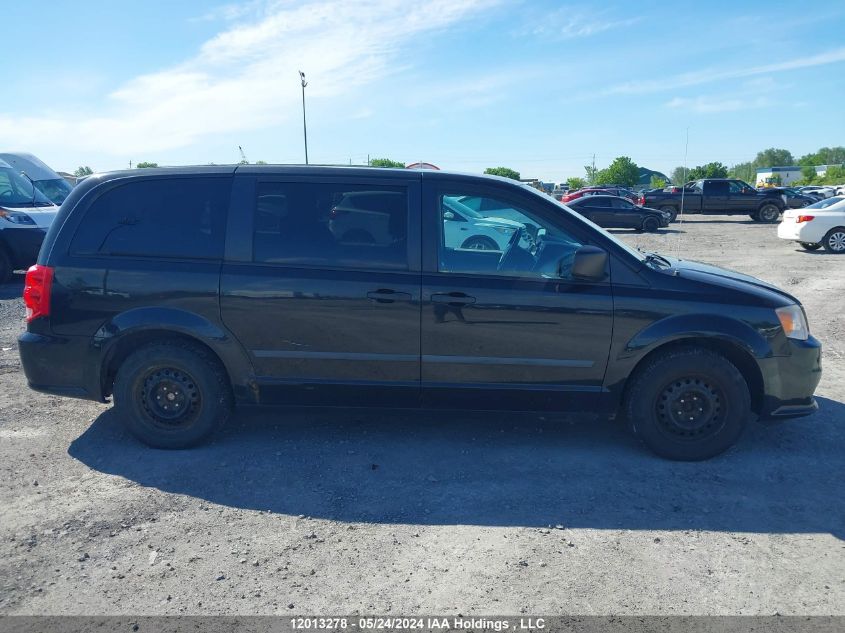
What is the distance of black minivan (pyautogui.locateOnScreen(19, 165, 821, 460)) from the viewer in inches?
178

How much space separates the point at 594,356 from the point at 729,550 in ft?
4.70

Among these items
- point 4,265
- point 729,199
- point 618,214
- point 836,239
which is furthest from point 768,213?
point 4,265

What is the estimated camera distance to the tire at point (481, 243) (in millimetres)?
4664

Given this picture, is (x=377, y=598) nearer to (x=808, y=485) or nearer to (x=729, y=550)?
(x=729, y=550)

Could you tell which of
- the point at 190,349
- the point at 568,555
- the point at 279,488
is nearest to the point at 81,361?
the point at 190,349

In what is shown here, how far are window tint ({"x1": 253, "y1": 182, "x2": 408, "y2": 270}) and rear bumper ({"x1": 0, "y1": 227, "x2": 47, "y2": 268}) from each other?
886cm

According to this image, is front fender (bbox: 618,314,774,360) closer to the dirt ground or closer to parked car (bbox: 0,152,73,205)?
the dirt ground

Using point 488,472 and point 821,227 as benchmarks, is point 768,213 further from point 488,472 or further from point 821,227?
point 488,472

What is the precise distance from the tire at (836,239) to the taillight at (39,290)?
58.7 ft

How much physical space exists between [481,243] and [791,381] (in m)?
2.27

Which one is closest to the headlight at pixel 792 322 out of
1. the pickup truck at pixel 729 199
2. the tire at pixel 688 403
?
the tire at pixel 688 403

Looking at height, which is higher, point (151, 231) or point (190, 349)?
point (151, 231)

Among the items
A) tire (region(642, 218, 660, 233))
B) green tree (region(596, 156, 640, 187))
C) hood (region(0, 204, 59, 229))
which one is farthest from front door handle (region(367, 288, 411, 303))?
green tree (region(596, 156, 640, 187))

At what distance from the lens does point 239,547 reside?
11.8 feet
